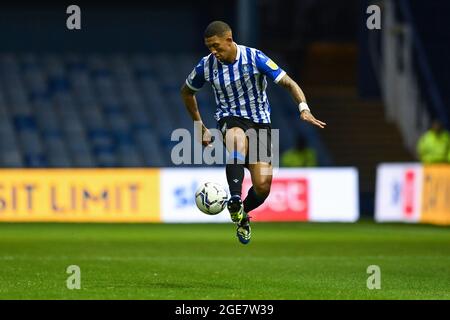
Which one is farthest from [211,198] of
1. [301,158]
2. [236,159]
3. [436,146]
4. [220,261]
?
[301,158]

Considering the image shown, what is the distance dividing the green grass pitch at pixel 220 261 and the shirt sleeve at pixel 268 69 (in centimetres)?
193

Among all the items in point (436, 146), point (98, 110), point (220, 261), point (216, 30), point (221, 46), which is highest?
point (216, 30)

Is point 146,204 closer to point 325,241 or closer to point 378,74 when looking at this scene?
point 325,241

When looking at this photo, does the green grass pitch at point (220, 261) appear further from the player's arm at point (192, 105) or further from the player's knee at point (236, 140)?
the player's arm at point (192, 105)

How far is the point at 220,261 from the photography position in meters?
14.8

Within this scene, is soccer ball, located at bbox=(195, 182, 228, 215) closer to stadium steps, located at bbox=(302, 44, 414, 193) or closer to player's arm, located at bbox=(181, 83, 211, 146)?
player's arm, located at bbox=(181, 83, 211, 146)

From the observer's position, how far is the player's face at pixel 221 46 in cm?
1162

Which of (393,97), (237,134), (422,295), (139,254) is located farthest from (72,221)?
(422,295)

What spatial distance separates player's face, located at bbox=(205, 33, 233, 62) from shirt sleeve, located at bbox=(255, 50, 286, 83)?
1.02 ft

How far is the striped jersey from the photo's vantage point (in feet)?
39.3

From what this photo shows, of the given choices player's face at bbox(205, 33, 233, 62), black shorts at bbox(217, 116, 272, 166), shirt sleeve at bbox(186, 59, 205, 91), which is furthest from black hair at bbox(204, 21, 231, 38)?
black shorts at bbox(217, 116, 272, 166)

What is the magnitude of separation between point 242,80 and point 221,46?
1.67ft

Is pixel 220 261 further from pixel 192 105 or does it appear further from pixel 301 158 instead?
pixel 301 158

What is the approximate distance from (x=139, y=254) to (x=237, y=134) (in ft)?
14.3
